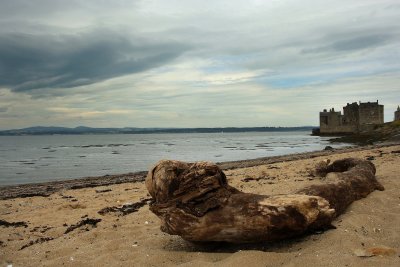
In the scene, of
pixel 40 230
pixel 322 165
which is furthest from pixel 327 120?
pixel 40 230

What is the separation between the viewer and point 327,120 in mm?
87938

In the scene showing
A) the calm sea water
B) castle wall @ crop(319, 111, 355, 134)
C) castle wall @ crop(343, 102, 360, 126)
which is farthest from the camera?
castle wall @ crop(319, 111, 355, 134)

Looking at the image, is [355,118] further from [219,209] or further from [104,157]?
[219,209]

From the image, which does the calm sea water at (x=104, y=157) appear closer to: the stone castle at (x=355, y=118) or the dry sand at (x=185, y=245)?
the stone castle at (x=355, y=118)

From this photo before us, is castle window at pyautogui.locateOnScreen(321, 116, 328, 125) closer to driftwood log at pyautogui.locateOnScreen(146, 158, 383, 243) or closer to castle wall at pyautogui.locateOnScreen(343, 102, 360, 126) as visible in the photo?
castle wall at pyautogui.locateOnScreen(343, 102, 360, 126)

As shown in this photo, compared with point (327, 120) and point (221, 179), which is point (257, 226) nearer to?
→ point (221, 179)

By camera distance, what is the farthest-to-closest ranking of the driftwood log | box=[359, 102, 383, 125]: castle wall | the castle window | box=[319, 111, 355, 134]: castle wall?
the castle window → box=[319, 111, 355, 134]: castle wall → box=[359, 102, 383, 125]: castle wall → the driftwood log

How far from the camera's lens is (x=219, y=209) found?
4871 millimetres

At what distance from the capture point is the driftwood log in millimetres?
4691

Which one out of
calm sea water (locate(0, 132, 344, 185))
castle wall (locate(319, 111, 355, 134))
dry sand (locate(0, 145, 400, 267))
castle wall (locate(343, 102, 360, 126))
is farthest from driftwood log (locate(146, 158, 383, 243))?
castle wall (locate(319, 111, 355, 134))

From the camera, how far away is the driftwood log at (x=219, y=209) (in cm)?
469

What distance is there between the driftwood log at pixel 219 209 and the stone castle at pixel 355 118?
71.7m

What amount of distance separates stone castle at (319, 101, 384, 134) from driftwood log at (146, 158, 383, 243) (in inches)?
2821

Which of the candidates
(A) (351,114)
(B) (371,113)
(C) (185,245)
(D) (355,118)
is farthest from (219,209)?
(A) (351,114)
